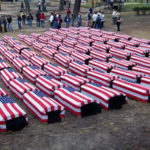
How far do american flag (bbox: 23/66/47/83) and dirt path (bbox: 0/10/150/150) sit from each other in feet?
12.0

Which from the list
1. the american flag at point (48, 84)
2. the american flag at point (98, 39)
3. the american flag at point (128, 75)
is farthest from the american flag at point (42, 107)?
the american flag at point (98, 39)

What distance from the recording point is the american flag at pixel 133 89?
11.2m

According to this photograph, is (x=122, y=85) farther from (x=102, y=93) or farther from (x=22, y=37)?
(x=22, y=37)

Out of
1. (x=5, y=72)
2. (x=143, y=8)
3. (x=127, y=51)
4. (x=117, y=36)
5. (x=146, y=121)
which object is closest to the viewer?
(x=146, y=121)

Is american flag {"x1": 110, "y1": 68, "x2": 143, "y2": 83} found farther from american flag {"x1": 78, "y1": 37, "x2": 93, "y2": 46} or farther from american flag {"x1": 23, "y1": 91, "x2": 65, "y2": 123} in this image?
american flag {"x1": 78, "y1": 37, "x2": 93, "y2": 46}

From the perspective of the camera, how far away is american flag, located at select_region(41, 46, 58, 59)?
19236 mm

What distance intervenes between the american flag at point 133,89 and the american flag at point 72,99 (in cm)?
257

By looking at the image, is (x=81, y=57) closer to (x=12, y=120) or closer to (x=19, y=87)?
Answer: (x=19, y=87)

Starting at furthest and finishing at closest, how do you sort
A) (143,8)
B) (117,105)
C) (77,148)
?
(143,8) < (117,105) < (77,148)

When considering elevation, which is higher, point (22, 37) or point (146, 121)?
point (22, 37)

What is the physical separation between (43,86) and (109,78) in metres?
3.68

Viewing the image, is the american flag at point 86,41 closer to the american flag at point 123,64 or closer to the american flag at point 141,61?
the american flag at point 141,61

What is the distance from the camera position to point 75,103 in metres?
10.1

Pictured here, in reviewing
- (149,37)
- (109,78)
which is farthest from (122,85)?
(149,37)
